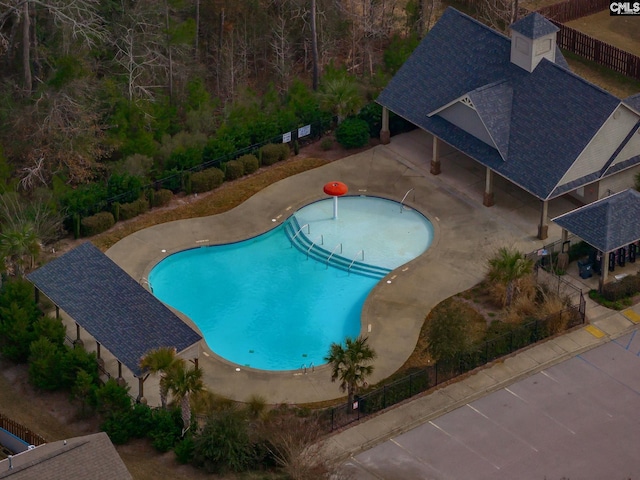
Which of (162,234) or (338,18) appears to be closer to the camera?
(162,234)

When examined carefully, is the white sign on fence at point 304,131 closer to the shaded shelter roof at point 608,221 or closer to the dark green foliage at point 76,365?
the shaded shelter roof at point 608,221

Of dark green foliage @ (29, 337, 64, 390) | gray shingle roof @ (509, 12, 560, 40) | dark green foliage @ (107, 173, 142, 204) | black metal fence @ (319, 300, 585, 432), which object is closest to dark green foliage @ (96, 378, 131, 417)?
dark green foliage @ (29, 337, 64, 390)

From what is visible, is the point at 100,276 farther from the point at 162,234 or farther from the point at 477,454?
the point at 477,454

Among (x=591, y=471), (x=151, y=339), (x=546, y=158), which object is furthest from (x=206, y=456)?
(x=546, y=158)

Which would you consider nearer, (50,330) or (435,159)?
(50,330)

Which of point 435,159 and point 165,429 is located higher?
point 435,159

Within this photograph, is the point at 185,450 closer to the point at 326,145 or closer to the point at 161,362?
the point at 161,362

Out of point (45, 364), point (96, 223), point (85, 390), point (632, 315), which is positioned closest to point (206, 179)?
point (96, 223)

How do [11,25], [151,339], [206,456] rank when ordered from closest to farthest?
1. [206,456]
2. [151,339]
3. [11,25]
